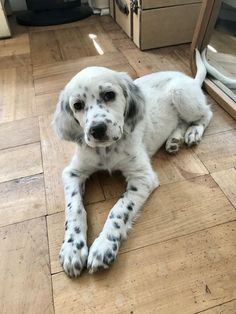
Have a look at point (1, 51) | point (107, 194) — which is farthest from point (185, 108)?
point (1, 51)

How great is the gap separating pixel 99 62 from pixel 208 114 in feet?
3.77

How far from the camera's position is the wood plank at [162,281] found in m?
1.05

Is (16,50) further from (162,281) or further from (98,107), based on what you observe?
(162,281)

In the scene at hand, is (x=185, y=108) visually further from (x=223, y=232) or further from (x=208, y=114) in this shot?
(x=223, y=232)

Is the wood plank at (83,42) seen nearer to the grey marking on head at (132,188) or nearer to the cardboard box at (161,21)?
the cardboard box at (161,21)

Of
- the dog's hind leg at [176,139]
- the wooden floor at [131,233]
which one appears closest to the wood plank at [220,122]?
the wooden floor at [131,233]

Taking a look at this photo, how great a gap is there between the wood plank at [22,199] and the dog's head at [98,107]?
33 centimetres

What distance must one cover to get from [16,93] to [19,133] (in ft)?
1.71

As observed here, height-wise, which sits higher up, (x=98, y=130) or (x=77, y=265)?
(x=98, y=130)

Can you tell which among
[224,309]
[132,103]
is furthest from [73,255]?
[132,103]

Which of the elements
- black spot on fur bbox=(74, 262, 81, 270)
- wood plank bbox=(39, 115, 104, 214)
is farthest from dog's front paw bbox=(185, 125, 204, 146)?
black spot on fur bbox=(74, 262, 81, 270)

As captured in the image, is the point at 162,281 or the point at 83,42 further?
the point at 83,42

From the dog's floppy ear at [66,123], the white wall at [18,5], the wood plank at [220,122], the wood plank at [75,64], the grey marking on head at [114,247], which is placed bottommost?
the white wall at [18,5]

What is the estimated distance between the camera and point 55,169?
5.32 feet
